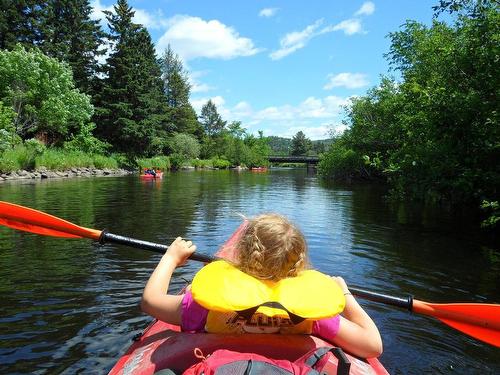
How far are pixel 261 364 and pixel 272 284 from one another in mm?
375

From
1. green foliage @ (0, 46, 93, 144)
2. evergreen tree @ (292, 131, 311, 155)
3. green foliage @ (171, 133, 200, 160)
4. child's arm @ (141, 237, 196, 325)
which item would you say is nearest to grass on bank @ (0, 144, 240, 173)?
green foliage @ (0, 46, 93, 144)

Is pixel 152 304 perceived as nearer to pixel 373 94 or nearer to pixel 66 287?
pixel 66 287

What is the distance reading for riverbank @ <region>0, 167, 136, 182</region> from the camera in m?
23.0

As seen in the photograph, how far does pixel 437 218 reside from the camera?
41.8 feet

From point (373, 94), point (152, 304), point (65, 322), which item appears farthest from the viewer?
point (373, 94)

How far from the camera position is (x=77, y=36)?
40.5m

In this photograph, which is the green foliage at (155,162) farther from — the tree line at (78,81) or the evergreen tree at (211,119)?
the evergreen tree at (211,119)

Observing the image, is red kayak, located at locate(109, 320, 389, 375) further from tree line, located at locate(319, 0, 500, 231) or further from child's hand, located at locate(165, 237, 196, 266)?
tree line, located at locate(319, 0, 500, 231)

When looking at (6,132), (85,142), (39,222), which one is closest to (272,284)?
(39,222)

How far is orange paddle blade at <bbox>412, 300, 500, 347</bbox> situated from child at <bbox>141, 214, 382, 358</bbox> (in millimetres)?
1112

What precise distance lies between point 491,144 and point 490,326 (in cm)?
719

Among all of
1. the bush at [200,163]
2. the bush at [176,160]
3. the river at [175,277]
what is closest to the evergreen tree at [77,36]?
the bush at [176,160]

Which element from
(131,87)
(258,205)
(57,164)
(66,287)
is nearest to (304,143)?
(131,87)

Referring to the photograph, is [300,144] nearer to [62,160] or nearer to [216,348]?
[62,160]
